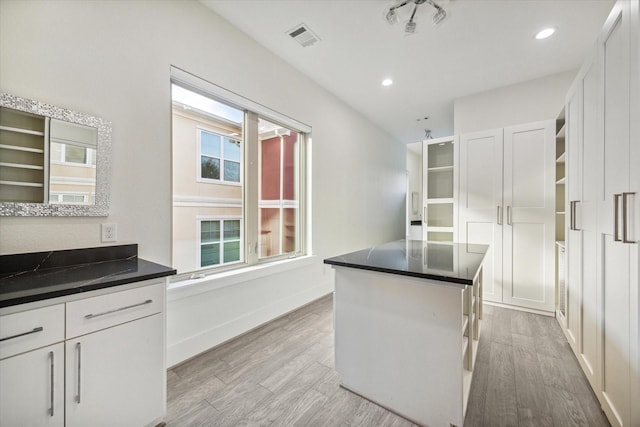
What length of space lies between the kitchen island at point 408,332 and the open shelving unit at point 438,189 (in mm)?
2106

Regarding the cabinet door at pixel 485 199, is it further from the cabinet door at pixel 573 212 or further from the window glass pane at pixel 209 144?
the window glass pane at pixel 209 144

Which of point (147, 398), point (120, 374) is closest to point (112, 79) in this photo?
point (120, 374)

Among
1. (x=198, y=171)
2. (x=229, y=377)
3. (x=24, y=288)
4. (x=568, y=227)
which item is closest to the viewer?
(x=24, y=288)

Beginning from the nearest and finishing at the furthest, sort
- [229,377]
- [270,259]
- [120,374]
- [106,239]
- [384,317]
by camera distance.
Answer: [120,374] < [384,317] < [106,239] < [229,377] < [270,259]

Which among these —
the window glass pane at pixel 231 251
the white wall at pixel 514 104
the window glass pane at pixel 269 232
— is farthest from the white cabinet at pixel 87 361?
the white wall at pixel 514 104

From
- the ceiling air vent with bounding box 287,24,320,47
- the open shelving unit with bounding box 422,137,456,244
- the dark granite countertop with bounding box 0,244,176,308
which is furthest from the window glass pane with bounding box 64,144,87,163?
the open shelving unit with bounding box 422,137,456,244

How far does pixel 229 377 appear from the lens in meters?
1.85

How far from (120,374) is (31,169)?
3.86ft

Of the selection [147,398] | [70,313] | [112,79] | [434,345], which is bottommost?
[147,398]

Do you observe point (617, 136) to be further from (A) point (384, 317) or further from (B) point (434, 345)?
(A) point (384, 317)

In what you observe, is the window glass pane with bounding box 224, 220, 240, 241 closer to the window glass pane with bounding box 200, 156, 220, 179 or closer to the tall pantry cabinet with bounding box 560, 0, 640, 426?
the window glass pane with bounding box 200, 156, 220, 179

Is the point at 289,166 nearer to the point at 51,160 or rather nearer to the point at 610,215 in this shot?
the point at 51,160

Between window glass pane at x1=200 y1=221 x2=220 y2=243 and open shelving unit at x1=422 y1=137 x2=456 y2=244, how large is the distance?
2.83 metres

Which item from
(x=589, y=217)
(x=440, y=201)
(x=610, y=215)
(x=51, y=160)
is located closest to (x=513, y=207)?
(x=440, y=201)
